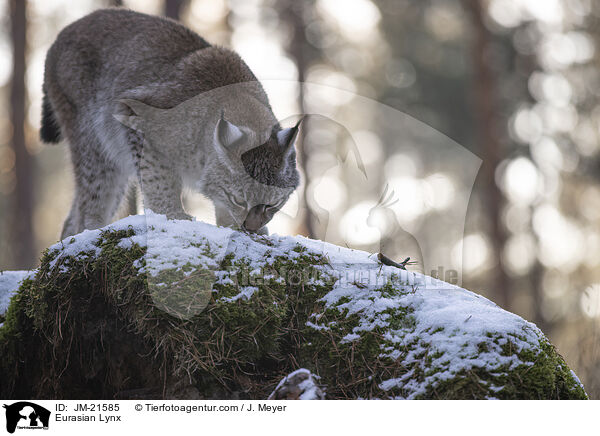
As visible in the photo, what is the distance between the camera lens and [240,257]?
9.86ft

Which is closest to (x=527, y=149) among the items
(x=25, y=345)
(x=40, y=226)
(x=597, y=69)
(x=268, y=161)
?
(x=597, y=69)

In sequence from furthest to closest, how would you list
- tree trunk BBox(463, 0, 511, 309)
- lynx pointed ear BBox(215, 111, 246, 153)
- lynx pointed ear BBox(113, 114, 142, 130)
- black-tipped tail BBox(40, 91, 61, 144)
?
tree trunk BBox(463, 0, 511, 309), black-tipped tail BBox(40, 91, 61, 144), lynx pointed ear BBox(113, 114, 142, 130), lynx pointed ear BBox(215, 111, 246, 153)

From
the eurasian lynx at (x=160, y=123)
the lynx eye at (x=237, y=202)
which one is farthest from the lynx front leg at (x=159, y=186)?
the lynx eye at (x=237, y=202)

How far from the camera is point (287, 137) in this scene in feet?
13.9

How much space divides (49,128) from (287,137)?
10.2ft

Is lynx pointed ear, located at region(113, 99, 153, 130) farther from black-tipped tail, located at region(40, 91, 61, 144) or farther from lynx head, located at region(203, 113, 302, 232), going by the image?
black-tipped tail, located at region(40, 91, 61, 144)

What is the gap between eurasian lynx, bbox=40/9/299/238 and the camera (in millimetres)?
4344

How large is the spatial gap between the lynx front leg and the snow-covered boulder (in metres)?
1.42

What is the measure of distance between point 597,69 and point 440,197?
15.9ft

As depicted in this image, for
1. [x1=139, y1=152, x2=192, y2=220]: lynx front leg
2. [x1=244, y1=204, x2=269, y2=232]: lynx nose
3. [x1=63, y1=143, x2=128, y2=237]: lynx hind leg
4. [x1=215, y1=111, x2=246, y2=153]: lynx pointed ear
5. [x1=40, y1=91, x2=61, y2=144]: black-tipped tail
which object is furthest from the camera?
[x1=40, y1=91, x2=61, y2=144]: black-tipped tail
